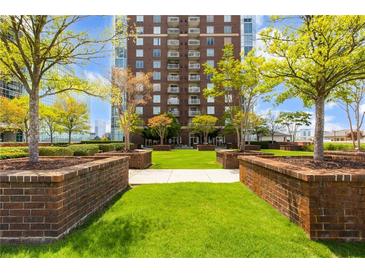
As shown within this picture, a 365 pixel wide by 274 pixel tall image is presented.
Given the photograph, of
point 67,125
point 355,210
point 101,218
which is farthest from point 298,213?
point 67,125

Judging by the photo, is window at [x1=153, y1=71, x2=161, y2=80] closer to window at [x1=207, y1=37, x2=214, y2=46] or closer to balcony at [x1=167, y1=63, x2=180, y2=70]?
balcony at [x1=167, y1=63, x2=180, y2=70]

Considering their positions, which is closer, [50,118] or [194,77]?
[50,118]

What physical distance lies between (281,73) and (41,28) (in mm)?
5470

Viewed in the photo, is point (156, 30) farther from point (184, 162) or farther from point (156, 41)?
point (184, 162)

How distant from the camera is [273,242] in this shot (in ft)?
11.6

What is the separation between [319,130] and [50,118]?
30255mm

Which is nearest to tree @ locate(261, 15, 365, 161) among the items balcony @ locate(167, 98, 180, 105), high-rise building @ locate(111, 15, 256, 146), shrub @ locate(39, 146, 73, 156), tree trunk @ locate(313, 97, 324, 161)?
tree trunk @ locate(313, 97, 324, 161)

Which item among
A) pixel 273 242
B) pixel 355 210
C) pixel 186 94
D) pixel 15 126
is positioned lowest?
pixel 273 242

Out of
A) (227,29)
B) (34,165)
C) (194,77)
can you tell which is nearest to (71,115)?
(194,77)

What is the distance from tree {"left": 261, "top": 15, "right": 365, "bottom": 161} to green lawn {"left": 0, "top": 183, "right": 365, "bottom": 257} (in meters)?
2.91

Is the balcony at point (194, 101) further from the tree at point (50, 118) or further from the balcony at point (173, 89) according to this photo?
the tree at point (50, 118)

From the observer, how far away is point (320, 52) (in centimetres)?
564

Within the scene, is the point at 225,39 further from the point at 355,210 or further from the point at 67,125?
the point at 355,210

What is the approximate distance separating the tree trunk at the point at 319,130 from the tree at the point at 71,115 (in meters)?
28.6
